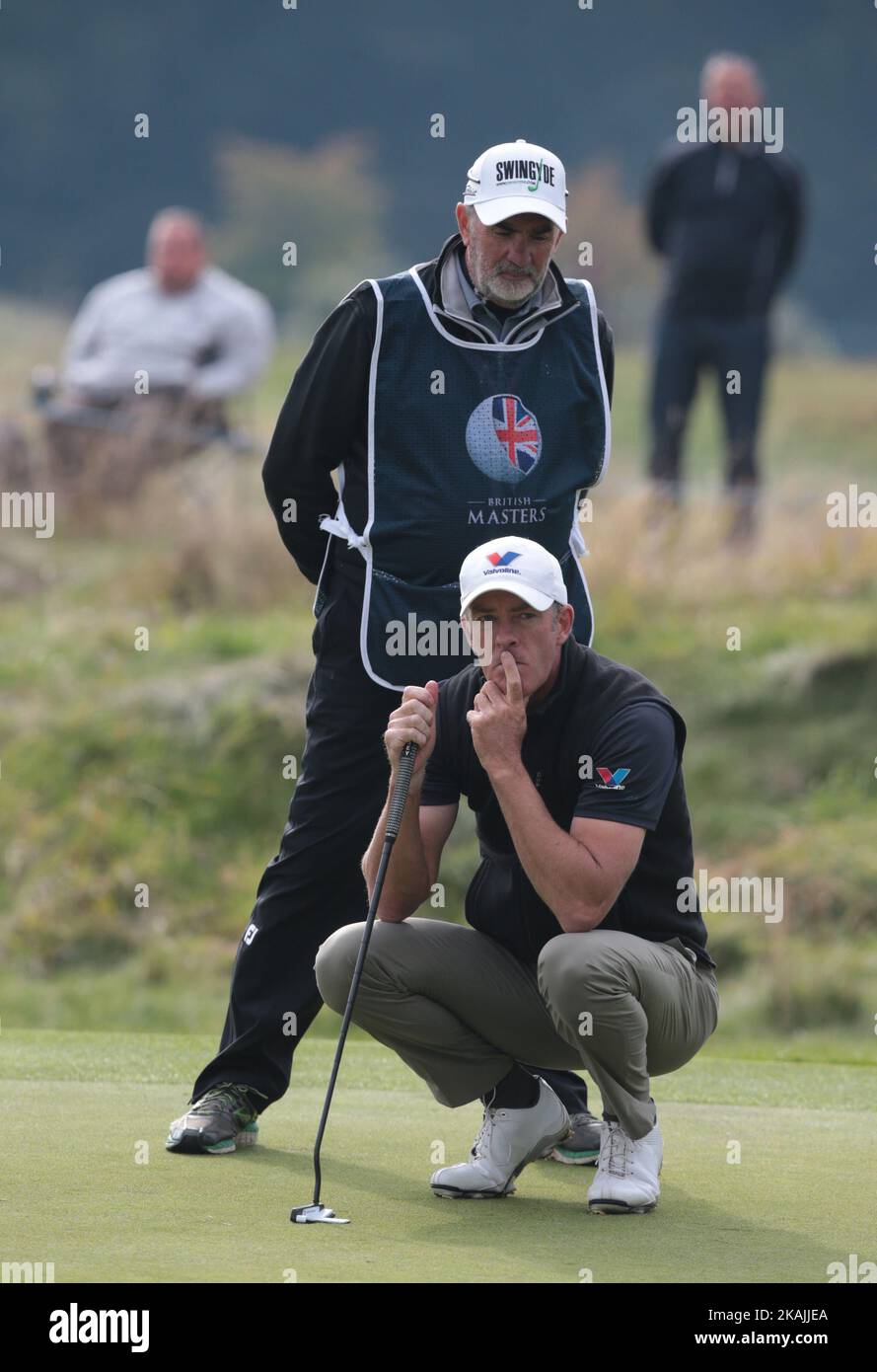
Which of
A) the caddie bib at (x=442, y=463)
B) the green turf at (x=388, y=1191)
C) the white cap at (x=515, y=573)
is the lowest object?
the green turf at (x=388, y=1191)

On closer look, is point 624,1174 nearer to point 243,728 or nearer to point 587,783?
point 587,783

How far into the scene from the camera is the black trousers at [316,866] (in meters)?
5.36

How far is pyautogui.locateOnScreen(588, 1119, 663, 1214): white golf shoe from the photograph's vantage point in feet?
15.3

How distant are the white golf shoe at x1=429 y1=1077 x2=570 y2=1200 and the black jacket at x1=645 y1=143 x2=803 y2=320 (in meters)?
8.71

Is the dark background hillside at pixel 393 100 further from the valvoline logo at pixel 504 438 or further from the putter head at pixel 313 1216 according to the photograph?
the putter head at pixel 313 1216

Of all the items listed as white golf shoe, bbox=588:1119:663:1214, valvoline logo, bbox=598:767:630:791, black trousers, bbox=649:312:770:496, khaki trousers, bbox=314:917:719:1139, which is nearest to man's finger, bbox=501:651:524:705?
valvoline logo, bbox=598:767:630:791

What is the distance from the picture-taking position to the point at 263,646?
1184cm

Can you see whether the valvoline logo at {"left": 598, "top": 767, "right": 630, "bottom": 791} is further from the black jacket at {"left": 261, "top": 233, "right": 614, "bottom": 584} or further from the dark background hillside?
the dark background hillside

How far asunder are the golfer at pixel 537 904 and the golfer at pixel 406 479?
0.37 metres

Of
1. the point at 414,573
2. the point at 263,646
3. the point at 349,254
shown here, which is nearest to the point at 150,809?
the point at 263,646

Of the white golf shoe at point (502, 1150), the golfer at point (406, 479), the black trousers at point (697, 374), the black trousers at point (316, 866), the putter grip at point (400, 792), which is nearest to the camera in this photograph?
the putter grip at point (400, 792)

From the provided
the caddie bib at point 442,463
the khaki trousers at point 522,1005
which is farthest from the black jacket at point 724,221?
the khaki trousers at point 522,1005

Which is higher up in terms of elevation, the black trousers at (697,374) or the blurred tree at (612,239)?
the blurred tree at (612,239)
